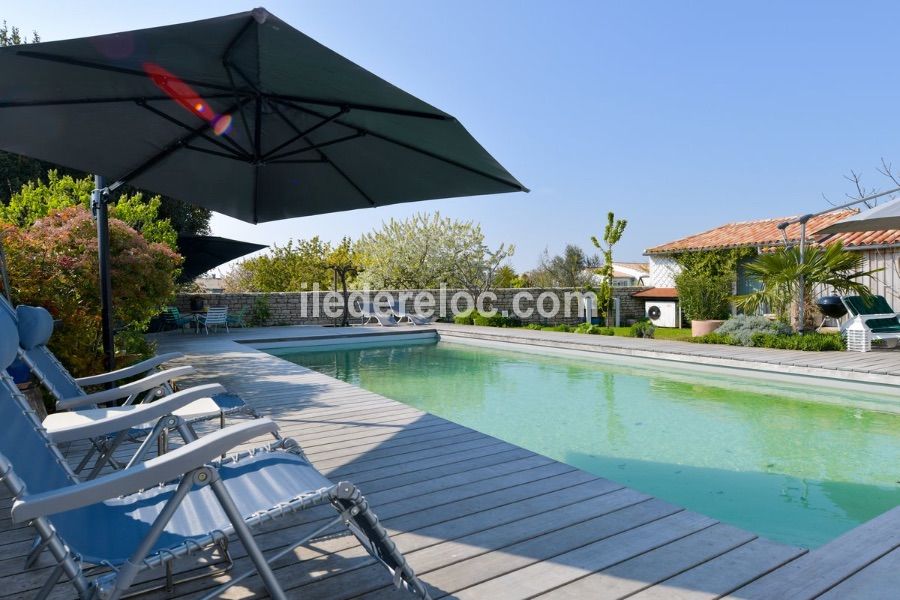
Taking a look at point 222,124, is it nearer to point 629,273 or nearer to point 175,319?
point 175,319

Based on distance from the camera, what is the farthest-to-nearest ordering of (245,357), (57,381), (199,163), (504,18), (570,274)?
(570,274)
(504,18)
(245,357)
(199,163)
(57,381)

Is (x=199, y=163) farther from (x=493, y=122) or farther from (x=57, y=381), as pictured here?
(x=493, y=122)

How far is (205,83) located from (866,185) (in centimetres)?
2474

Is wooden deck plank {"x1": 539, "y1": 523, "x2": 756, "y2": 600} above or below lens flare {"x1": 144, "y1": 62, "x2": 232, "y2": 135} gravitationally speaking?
below

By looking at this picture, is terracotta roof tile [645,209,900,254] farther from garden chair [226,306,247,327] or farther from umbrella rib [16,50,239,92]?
umbrella rib [16,50,239,92]

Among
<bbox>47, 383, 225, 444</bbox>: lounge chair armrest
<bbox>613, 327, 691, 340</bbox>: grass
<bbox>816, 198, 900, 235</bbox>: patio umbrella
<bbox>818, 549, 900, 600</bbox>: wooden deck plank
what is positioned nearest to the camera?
<bbox>818, 549, 900, 600</bbox>: wooden deck plank

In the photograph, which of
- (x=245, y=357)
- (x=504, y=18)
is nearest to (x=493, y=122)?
(x=504, y=18)

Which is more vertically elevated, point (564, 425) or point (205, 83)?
point (205, 83)

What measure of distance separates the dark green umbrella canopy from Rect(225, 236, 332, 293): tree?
17.7 meters

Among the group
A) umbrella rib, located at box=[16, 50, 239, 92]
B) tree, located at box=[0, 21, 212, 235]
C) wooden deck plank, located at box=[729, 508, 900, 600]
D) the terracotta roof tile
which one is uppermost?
tree, located at box=[0, 21, 212, 235]

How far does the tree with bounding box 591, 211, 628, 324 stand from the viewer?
15453 mm

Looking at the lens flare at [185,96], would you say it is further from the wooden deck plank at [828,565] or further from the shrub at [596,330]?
the shrub at [596,330]

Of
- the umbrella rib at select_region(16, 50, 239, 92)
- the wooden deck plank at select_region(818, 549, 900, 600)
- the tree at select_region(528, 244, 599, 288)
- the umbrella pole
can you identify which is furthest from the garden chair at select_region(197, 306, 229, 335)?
the tree at select_region(528, 244, 599, 288)

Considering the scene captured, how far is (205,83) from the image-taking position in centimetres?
287
